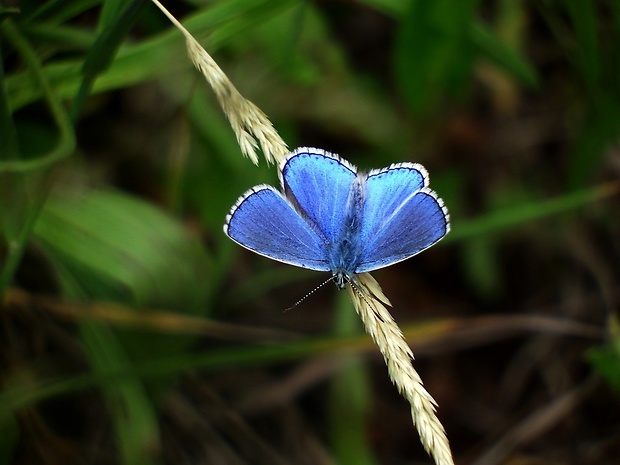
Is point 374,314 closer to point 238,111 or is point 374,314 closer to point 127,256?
point 238,111

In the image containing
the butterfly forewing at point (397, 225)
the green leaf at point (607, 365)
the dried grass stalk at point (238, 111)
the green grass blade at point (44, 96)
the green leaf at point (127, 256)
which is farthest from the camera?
the green leaf at point (607, 365)

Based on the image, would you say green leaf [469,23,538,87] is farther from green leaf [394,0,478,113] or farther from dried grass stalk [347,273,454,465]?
dried grass stalk [347,273,454,465]

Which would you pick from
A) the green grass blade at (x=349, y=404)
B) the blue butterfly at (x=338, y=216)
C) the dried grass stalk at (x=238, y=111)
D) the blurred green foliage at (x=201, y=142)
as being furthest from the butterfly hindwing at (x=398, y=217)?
the green grass blade at (x=349, y=404)

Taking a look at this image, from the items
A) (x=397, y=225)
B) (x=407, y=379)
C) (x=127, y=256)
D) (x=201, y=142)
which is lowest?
(x=407, y=379)

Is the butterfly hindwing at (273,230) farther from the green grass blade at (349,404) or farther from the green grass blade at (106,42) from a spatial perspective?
the green grass blade at (349,404)

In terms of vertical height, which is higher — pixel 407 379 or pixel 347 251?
pixel 347 251

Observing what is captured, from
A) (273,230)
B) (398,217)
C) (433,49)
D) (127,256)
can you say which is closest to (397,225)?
(398,217)

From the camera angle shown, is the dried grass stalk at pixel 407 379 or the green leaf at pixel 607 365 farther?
the green leaf at pixel 607 365

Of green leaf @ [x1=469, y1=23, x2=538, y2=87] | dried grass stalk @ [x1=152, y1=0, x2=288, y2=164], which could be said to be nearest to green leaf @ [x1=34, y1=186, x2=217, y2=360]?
dried grass stalk @ [x1=152, y1=0, x2=288, y2=164]
